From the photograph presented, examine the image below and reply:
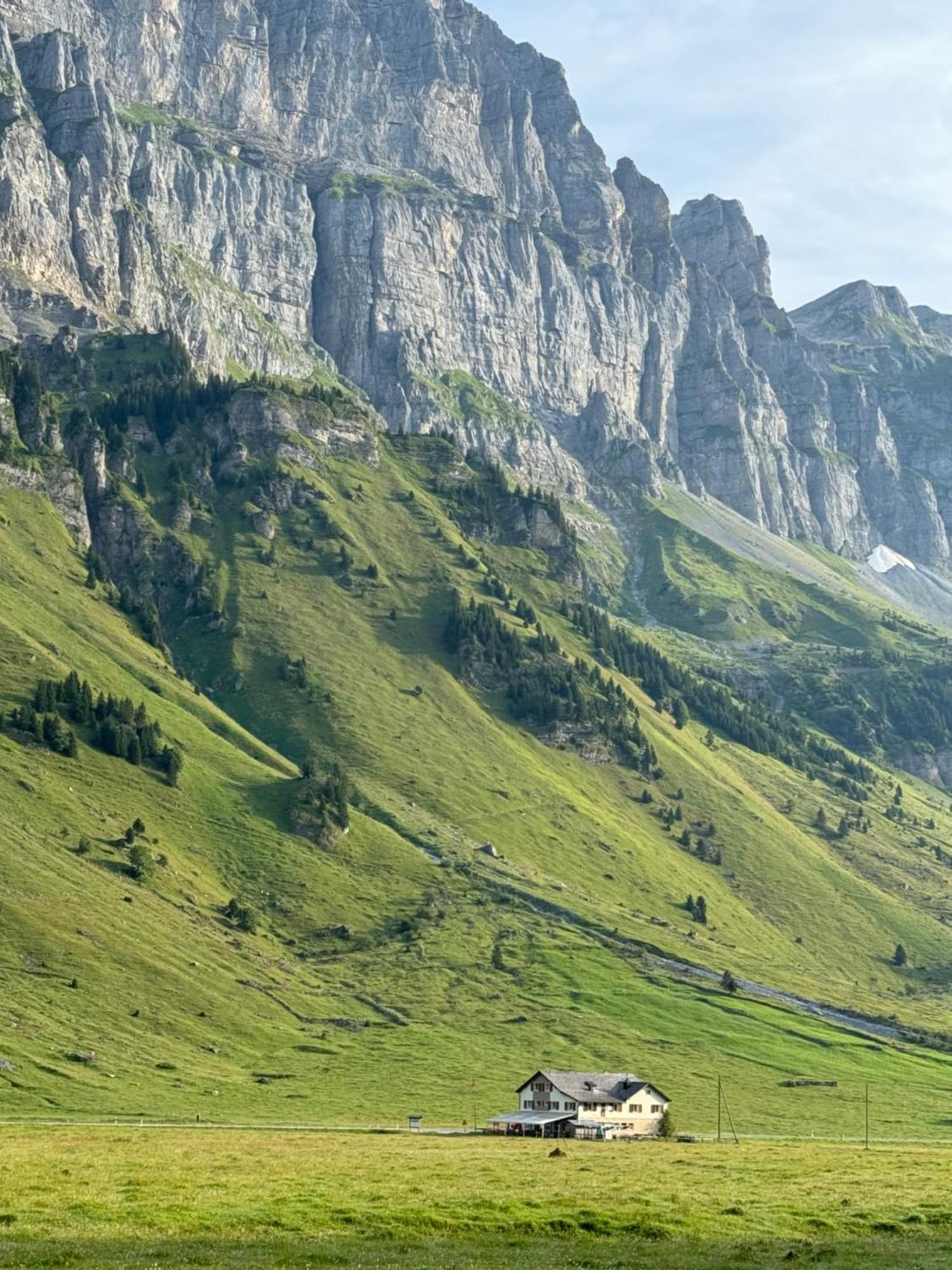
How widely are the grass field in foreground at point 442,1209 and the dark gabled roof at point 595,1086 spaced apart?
46194 millimetres

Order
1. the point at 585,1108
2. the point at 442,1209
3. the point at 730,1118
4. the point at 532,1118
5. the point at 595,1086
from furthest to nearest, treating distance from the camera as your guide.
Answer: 1. the point at 730,1118
2. the point at 595,1086
3. the point at 585,1108
4. the point at 532,1118
5. the point at 442,1209

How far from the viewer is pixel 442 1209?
65.7 meters

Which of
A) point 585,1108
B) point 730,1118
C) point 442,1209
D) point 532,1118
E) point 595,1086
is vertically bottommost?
point 730,1118

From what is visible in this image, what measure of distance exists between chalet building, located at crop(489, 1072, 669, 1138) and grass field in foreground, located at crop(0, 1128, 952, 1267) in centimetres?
3998

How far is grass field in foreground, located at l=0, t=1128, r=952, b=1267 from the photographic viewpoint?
55406 mm

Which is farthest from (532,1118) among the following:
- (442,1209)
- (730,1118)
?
(442,1209)

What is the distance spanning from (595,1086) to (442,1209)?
83.7m

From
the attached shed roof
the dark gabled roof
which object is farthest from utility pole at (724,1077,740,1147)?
the attached shed roof

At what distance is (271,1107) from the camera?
503ft

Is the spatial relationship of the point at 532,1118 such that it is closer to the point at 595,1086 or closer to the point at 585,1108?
the point at 585,1108

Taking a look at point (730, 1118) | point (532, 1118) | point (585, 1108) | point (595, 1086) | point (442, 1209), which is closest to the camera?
point (442, 1209)

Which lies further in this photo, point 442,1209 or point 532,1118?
point 532,1118

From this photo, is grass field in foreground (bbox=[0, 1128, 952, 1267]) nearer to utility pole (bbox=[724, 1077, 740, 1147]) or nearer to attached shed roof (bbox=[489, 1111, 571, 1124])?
attached shed roof (bbox=[489, 1111, 571, 1124])

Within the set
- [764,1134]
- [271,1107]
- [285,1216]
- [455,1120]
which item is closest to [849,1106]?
[764,1134]
